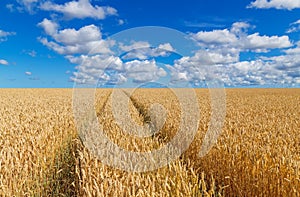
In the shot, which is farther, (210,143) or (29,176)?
(210,143)

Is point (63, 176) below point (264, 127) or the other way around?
below

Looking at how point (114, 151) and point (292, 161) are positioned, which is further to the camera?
point (114, 151)

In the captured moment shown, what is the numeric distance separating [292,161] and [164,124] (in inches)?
242

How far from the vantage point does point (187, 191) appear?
157 inches

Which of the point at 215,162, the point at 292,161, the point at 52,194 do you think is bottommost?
the point at 52,194

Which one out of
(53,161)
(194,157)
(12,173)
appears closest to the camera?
(12,173)

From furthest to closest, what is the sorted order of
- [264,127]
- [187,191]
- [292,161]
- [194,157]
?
[264,127] < [194,157] < [292,161] < [187,191]

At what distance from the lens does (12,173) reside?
491 centimetres

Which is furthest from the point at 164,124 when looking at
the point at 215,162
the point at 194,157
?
the point at 215,162

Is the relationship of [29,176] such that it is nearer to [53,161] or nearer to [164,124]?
[53,161]

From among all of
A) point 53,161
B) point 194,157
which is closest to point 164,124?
point 194,157

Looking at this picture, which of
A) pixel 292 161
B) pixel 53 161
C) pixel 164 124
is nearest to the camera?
pixel 292 161

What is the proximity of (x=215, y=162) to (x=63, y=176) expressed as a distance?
10.5 feet

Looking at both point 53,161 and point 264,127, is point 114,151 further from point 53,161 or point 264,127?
point 264,127
